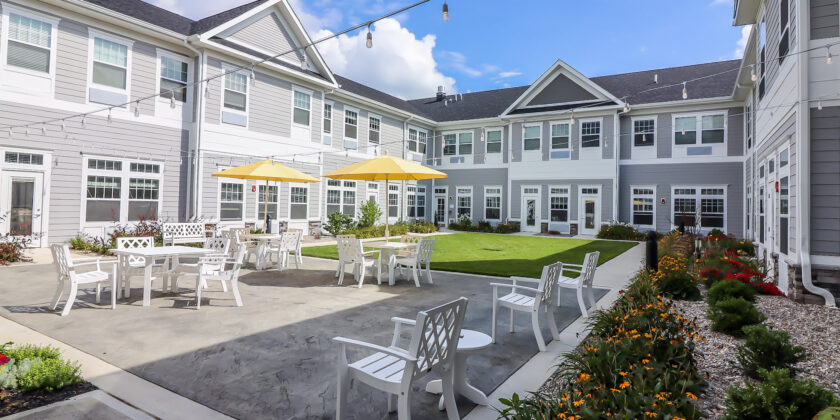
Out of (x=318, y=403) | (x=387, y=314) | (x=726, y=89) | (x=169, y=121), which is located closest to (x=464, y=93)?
(x=726, y=89)

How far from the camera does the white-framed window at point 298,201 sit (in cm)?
1655

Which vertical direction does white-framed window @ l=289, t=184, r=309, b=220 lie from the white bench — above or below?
above

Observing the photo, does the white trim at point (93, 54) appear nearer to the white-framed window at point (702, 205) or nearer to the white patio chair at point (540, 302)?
the white patio chair at point (540, 302)

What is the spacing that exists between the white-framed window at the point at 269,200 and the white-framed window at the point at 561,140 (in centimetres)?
1393

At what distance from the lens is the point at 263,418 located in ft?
9.73

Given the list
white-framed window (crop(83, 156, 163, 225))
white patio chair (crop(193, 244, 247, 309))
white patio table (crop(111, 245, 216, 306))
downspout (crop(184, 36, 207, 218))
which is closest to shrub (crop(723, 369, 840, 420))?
white patio chair (crop(193, 244, 247, 309))

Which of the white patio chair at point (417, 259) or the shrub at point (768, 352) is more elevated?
the white patio chair at point (417, 259)

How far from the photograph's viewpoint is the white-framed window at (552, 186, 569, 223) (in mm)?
21359

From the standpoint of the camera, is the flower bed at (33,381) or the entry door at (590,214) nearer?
the flower bed at (33,381)

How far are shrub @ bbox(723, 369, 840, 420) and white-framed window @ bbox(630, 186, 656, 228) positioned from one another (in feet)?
63.2

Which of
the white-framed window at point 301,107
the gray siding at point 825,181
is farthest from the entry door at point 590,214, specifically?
the gray siding at point 825,181

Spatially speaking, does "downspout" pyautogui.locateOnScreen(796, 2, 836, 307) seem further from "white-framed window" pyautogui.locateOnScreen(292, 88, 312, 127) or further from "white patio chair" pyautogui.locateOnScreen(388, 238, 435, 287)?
"white-framed window" pyautogui.locateOnScreen(292, 88, 312, 127)

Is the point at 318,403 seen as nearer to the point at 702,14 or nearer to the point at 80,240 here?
the point at 80,240

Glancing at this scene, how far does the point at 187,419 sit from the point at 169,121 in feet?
42.0
